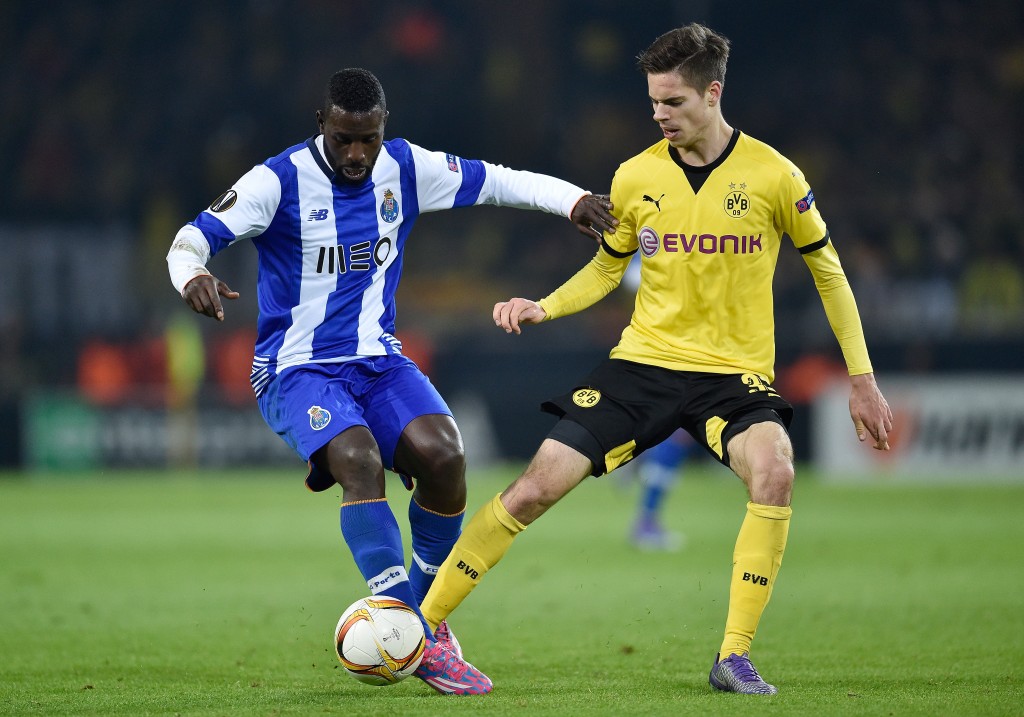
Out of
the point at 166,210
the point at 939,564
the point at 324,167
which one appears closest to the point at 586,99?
the point at 166,210

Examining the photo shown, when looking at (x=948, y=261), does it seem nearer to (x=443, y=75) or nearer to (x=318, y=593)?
(x=443, y=75)

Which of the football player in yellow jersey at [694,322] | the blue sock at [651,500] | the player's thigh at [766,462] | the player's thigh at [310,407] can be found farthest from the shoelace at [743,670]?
the blue sock at [651,500]

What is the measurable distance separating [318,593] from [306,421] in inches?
131

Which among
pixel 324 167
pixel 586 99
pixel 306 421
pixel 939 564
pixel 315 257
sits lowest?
pixel 939 564

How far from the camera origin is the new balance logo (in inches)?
200

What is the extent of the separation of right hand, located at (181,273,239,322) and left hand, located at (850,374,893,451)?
7.39 feet

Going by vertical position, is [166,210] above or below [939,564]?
above

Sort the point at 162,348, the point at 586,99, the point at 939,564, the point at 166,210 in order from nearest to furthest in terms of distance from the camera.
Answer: the point at 939,564, the point at 162,348, the point at 166,210, the point at 586,99

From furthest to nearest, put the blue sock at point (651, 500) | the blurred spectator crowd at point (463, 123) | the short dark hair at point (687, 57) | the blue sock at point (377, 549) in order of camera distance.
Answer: the blurred spectator crowd at point (463, 123) < the blue sock at point (651, 500) < the short dark hair at point (687, 57) < the blue sock at point (377, 549)

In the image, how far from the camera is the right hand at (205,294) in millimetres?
4734

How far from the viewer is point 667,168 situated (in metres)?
5.23

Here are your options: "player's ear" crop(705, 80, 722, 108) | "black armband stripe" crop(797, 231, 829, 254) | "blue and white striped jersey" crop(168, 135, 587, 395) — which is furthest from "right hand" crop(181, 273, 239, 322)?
"black armband stripe" crop(797, 231, 829, 254)

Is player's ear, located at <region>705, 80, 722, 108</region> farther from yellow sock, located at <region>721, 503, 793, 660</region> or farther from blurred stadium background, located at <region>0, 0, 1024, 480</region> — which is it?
blurred stadium background, located at <region>0, 0, 1024, 480</region>

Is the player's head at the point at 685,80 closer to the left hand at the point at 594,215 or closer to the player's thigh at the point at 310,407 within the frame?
the left hand at the point at 594,215
